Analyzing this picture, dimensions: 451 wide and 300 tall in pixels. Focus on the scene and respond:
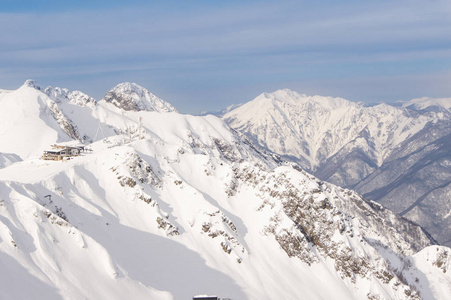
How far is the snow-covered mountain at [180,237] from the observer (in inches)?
3253

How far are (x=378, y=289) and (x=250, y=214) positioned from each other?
3979 centimetres

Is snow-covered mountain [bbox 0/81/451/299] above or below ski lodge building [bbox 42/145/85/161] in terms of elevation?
below

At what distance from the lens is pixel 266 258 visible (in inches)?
4808

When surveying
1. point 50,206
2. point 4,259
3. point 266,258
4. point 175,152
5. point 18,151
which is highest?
point 18,151

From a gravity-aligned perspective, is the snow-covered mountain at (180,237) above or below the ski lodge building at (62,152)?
below

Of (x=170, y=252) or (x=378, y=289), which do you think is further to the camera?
(x=378, y=289)

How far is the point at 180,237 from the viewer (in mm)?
116188

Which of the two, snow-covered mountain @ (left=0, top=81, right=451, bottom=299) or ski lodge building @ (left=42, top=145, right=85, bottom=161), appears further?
ski lodge building @ (left=42, top=145, right=85, bottom=161)

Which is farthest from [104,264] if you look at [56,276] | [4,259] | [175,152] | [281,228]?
[175,152]

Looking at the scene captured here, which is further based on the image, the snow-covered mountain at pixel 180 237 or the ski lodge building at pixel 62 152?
the ski lodge building at pixel 62 152

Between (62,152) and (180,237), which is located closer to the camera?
→ (180,237)

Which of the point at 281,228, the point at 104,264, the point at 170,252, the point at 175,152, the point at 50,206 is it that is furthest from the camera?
the point at 175,152

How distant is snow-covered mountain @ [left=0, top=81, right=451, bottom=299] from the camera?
271 feet

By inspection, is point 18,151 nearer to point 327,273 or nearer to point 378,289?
point 327,273
